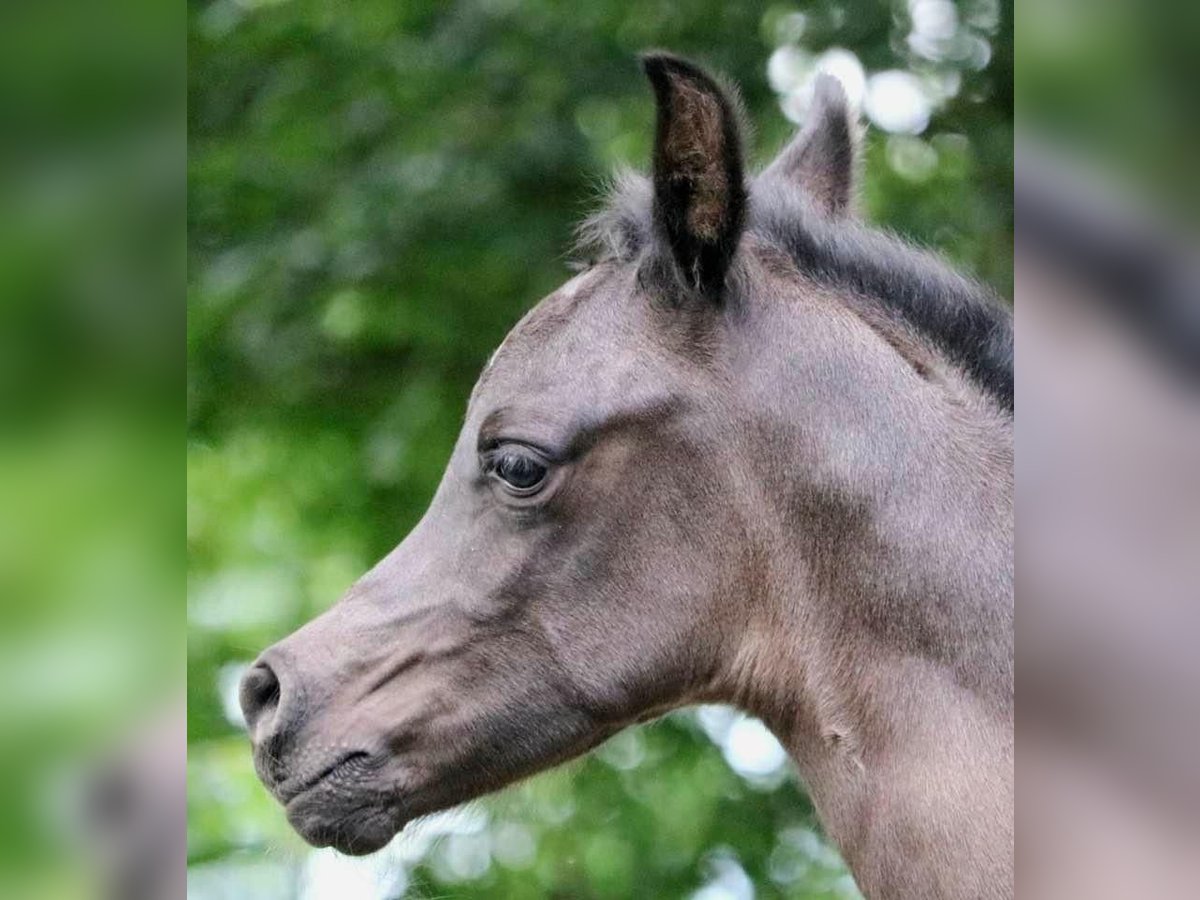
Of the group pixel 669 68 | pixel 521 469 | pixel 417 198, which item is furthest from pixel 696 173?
pixel 417 198

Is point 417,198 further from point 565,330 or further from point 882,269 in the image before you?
point 882,269

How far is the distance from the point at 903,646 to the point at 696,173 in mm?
629

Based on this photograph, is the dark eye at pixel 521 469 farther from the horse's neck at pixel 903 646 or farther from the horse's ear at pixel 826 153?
the horse's ear at pixel 826 153

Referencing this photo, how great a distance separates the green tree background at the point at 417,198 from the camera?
11.6 feet

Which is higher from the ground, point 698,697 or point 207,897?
point 698,697

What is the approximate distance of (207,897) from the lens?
3.90 m

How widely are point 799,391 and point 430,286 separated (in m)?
2.04

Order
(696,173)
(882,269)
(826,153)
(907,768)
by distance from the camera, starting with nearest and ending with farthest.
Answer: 1. (907,768)
2. (696,173)
3. (882,269)
4. (826,153)

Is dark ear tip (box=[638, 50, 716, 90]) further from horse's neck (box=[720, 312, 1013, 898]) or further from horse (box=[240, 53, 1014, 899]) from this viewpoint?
horse's neck (box=[720, 312, 1013, 898])

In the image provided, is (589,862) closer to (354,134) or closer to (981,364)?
(354,134)

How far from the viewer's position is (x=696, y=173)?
171 centimetres
